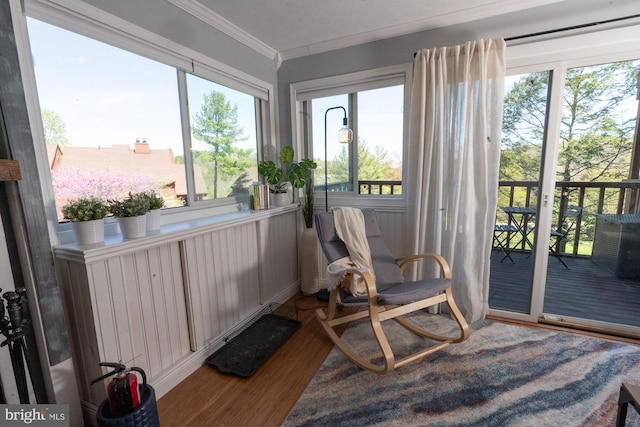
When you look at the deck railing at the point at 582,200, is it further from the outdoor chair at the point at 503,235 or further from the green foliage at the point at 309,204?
the green foliage at the point at 309,204

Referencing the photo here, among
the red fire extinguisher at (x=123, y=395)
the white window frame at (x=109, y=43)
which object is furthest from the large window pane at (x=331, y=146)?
the red fire extinguisher at (x=123, y=395)

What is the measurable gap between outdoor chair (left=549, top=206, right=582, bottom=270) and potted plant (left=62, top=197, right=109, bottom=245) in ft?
10.0

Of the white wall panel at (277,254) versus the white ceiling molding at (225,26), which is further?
the white wall panel at (277,254)

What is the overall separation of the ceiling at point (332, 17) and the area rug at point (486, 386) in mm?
2402

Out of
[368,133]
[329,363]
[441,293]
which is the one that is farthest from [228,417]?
[368,133]

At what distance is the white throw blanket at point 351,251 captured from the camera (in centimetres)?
192

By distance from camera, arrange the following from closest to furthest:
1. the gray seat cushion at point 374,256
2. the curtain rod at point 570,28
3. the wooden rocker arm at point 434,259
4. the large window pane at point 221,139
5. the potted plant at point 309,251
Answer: the curtain rod at point 570,28 < the gray seat cushion at point 374,256 < the wooden rocker arm at point 434,259 < the large window pane at point 221,139 < the potted plant at point 309,251

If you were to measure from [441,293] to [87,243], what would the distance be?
2057 mm

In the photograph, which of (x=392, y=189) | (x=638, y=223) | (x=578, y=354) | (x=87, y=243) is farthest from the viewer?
(x=392, y=189)

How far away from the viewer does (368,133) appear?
271cm

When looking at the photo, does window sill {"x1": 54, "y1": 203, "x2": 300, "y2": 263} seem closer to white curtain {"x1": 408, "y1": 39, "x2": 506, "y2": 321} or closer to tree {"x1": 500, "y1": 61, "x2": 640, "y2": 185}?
white curtain {"x1": 408, "y1": 39, "x2": 506, "y2": 321}

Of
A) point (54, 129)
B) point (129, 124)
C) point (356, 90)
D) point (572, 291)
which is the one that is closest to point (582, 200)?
point (572, 291)

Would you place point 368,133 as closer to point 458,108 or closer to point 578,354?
point 458,108

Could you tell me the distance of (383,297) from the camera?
1644mm
